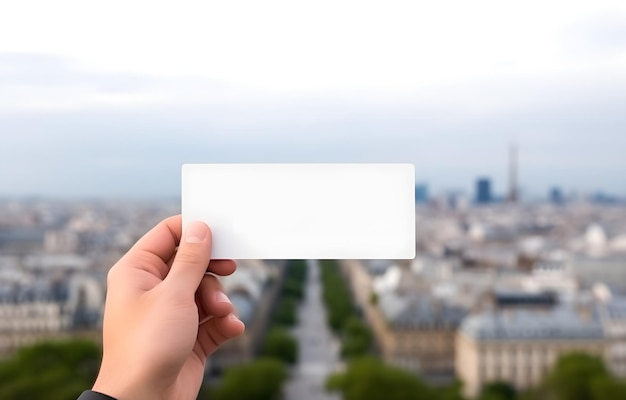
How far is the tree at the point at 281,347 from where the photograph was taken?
13109 mm

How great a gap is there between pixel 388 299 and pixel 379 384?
14.8 feet

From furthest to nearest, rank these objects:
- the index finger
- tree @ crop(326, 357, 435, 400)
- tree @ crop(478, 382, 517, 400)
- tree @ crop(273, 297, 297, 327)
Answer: tree @ crop(273, 297, 297, 327)
tree @ crop(478, 382, 517, 400)
tree @ crop(326, 357, 435, 400)
the index finger

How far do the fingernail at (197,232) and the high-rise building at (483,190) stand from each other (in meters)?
22.4

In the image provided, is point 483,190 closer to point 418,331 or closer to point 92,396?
point 418,331

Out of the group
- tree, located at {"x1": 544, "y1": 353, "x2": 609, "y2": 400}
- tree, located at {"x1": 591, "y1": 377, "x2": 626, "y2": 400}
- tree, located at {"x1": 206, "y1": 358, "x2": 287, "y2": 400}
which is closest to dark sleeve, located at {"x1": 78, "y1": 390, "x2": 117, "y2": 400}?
tree, located at {"x1": 591, "y1": 377, "x2": 626, "y2": 400}

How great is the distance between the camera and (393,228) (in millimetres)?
651

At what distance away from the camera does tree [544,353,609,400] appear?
1027cm

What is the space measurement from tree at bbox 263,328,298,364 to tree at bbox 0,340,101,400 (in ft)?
9.77

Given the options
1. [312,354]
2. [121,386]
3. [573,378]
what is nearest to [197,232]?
[121,386]

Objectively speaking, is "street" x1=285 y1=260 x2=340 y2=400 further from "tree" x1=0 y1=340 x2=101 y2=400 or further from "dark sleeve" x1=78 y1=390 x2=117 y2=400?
"dark sleeve" x1=78 y1=390 x2=117 y2=400

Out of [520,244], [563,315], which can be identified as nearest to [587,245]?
[520,244]

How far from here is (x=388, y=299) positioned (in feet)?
49.4

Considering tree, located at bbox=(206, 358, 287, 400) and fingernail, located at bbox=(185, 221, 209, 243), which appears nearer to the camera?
fingernail, located at bbox=(185, 221, 209, 243)

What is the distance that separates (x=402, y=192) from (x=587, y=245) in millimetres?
19693
